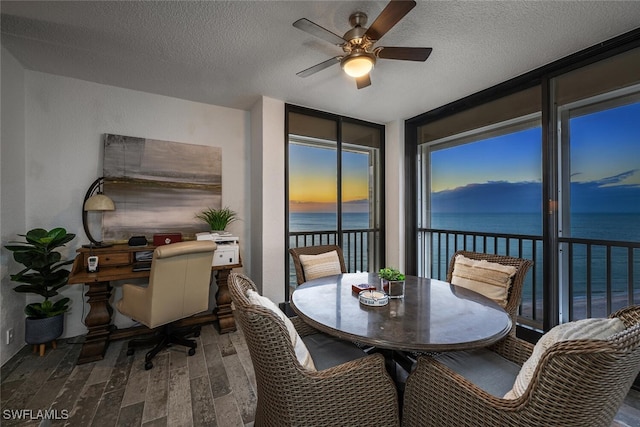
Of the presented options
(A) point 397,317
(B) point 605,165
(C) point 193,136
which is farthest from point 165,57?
(B) point 605,165

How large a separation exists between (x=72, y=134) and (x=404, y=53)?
330 cm

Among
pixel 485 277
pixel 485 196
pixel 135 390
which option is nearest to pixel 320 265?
pixel 485 277

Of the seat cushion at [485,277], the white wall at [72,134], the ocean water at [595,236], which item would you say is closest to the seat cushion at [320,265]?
the seat cushion at [485,277]

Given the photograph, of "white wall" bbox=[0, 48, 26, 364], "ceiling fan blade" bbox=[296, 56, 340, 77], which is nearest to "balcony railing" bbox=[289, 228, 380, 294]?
"ceiling fan blade" bbox=[296, 56, 340, 77]

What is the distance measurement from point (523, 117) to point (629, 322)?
2.60m

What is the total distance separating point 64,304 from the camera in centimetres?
242

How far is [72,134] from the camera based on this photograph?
265 centimetres

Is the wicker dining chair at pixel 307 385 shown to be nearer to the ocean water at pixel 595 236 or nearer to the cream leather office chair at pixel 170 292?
the cream leather office chair at pixel 170 292

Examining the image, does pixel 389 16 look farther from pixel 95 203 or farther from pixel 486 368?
pixel 95 203

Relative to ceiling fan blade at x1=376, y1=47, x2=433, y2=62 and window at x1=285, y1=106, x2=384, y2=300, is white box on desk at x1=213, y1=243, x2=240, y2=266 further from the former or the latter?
ceiling fan blade at x1=376, y1=47, x2=433, y2=62

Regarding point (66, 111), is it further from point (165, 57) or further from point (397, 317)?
point (397, 317)

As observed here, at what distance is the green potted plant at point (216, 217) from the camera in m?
3.09

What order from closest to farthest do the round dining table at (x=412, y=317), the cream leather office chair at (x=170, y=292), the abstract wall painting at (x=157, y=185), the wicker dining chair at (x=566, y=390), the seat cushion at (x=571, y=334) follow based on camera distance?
the wicker dining chair at (x=566, y=390) → the seat cushion at (x=571, y=334) → the round dining table at (x=412, y=317) → the cream leather office chair at (x=170, y=292) → the abstract wall painting at (x=157, y=185)

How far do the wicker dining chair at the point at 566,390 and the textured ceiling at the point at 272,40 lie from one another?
2010 millimetres
